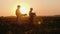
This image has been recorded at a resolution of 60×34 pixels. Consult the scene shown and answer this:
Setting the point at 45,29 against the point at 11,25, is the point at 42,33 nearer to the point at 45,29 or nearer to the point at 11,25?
the point at 45,29

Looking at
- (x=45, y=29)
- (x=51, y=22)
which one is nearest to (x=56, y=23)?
(x=51, y=22)

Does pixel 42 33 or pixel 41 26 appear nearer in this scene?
pixel 42 33

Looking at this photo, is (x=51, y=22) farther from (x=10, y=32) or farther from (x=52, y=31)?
(x=10, y=32)

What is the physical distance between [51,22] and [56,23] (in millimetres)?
384

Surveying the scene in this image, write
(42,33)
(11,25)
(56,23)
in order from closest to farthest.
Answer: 1. (42,33)
2. (11,25)
3. (56,23)

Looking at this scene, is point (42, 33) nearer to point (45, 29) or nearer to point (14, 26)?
point (45, 29)

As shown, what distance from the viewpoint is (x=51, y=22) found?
43.3ft

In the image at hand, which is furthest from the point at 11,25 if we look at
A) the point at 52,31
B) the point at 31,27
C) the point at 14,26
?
the point at 52,31

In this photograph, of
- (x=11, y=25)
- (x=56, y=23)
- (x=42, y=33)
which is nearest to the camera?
(x=42, y=33)

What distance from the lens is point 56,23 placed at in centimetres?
1291

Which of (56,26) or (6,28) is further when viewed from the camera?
(56,26)

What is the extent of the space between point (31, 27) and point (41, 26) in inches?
22.3

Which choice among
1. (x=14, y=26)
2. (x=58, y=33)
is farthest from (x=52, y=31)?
(x=14, y=26)

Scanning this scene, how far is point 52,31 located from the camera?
36.9ft
